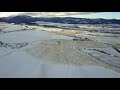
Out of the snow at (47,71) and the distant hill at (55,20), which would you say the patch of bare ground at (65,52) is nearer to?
the snow at (47,71)

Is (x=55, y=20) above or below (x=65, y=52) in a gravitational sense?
above

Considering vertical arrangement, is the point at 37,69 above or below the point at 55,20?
below

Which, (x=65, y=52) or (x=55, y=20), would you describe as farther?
(x=55, y=20)

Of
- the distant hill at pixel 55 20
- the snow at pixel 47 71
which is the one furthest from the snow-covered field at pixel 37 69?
the distant hill at pixel 55 20

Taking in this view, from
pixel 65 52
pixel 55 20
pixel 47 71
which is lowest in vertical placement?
pixel 47 71

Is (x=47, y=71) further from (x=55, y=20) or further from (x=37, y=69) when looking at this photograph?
(x=55, y=20)

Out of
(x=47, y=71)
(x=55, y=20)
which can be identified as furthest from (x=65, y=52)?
(x=55, y=20)

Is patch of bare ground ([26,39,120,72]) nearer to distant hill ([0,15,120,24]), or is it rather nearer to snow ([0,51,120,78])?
snow ([0,51,120,78])

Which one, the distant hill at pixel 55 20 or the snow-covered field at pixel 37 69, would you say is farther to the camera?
the distant hill at pixel 55 20

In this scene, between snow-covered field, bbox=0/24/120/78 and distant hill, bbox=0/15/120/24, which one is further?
distant hill, bbox=0/15/120/24

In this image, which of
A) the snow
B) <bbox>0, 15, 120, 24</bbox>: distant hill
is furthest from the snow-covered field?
<bbox>0, 15, 120, 24</bbox>: distant hill
